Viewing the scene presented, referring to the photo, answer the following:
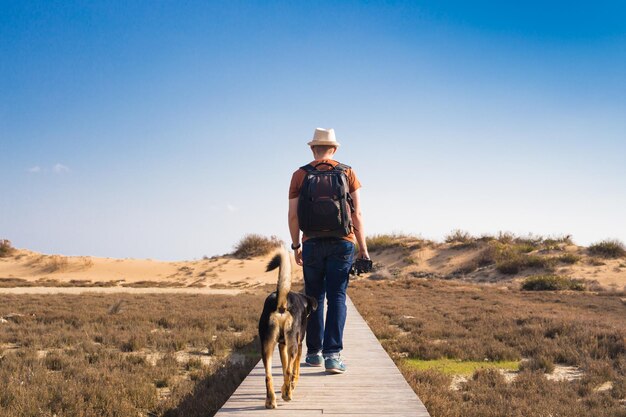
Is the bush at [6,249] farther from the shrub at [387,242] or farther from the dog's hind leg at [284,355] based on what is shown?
the dog's hind leg at [284,355]

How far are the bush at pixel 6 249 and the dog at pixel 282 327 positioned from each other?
47.5m

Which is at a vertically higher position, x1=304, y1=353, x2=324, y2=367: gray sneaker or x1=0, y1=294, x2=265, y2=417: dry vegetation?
x1=304, y1=353, x2=324, y2=367: gray sneaker

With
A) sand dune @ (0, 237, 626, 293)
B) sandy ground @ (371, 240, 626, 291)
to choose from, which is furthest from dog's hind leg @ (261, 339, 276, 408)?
sandy ground @ (371, 240, 626, 291)

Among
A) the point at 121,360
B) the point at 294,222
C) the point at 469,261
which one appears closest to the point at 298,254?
the point at 294,222

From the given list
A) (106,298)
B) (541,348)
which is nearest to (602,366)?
(541,348)

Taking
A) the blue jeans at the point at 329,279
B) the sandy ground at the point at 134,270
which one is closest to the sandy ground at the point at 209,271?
the sandy ground at the point at 134,270

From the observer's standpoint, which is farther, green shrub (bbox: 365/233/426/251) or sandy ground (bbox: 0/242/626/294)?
green shrub (bbox: 365/233/426/251)

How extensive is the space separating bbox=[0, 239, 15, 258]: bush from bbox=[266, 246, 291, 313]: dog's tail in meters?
47.5

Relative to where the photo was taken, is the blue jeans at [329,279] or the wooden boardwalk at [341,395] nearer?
the wooden boardwalk at [341,395]

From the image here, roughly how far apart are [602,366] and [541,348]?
6.03 feet

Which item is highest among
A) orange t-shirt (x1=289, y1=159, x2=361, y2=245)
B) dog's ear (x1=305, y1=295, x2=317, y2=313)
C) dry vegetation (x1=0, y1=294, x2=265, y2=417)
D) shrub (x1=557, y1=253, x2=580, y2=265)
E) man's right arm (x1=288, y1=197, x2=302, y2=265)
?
orange t-shirt (x1=289, y1=159, x2=361, y2=245)

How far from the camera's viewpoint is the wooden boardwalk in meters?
4.76

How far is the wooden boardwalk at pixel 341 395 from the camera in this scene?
476 cm

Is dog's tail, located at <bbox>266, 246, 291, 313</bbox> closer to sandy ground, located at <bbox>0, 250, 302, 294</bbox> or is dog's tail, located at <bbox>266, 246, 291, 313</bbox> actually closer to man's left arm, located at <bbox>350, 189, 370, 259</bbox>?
man's left arm, located at <bbox>350, 189, 370, 259</bbox>
